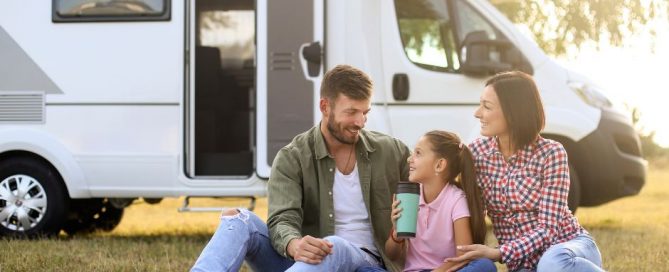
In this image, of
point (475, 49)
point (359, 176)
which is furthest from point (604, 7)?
Answer: point (359, 176)

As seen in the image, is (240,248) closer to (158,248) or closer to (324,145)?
(324,145)

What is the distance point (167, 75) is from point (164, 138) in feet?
1.34

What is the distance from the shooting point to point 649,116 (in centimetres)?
1891

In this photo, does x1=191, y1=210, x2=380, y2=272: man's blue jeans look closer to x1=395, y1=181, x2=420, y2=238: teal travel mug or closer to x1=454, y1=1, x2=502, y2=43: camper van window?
x1=395, y1=181, x2=420, y2=238: teal travel mug

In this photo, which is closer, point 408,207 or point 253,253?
point 408,207

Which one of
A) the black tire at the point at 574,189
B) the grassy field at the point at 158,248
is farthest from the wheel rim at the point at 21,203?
the black tire at the point at 574,189

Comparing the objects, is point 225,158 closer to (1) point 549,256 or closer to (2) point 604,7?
(1) point 549,256

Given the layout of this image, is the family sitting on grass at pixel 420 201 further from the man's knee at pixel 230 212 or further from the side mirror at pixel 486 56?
the side mirror at pixel 486 56

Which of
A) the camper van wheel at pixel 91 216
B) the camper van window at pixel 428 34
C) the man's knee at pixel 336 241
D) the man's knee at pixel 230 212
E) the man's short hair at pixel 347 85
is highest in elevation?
the camper van window at pixel 428 34

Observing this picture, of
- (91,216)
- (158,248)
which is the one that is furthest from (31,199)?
(158,248)

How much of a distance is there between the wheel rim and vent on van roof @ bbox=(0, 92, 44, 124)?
1.26 ft

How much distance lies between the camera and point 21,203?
7.90 m

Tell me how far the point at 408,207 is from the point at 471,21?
405 cm

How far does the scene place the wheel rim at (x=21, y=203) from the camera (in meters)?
7.83
